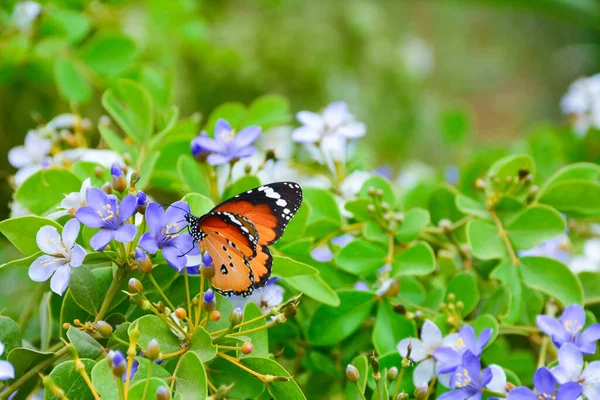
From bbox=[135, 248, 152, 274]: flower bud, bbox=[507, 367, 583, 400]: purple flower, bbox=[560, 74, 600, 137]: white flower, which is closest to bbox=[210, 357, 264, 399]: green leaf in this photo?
bbox=[135, 248, 152, 274]: flower bud

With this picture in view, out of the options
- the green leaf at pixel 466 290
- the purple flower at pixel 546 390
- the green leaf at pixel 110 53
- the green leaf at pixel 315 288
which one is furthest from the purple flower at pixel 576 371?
the green leaf at pixel 110 53

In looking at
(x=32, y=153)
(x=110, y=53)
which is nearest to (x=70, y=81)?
(x=110, y=53)

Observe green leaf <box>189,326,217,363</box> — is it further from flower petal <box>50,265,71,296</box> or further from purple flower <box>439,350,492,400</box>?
purple flower <box>439,350,492,400</box>

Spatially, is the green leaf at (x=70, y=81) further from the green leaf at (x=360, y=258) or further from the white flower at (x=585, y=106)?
the white flower at (x=585, y=106)

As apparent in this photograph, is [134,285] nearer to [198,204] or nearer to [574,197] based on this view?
[198,204]

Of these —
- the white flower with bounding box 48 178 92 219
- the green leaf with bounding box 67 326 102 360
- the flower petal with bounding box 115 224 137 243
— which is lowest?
the green leaf with bounding box 67 326 102 360

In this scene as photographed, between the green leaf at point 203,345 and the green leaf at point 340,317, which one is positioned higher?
the green leaf at point 203,345
